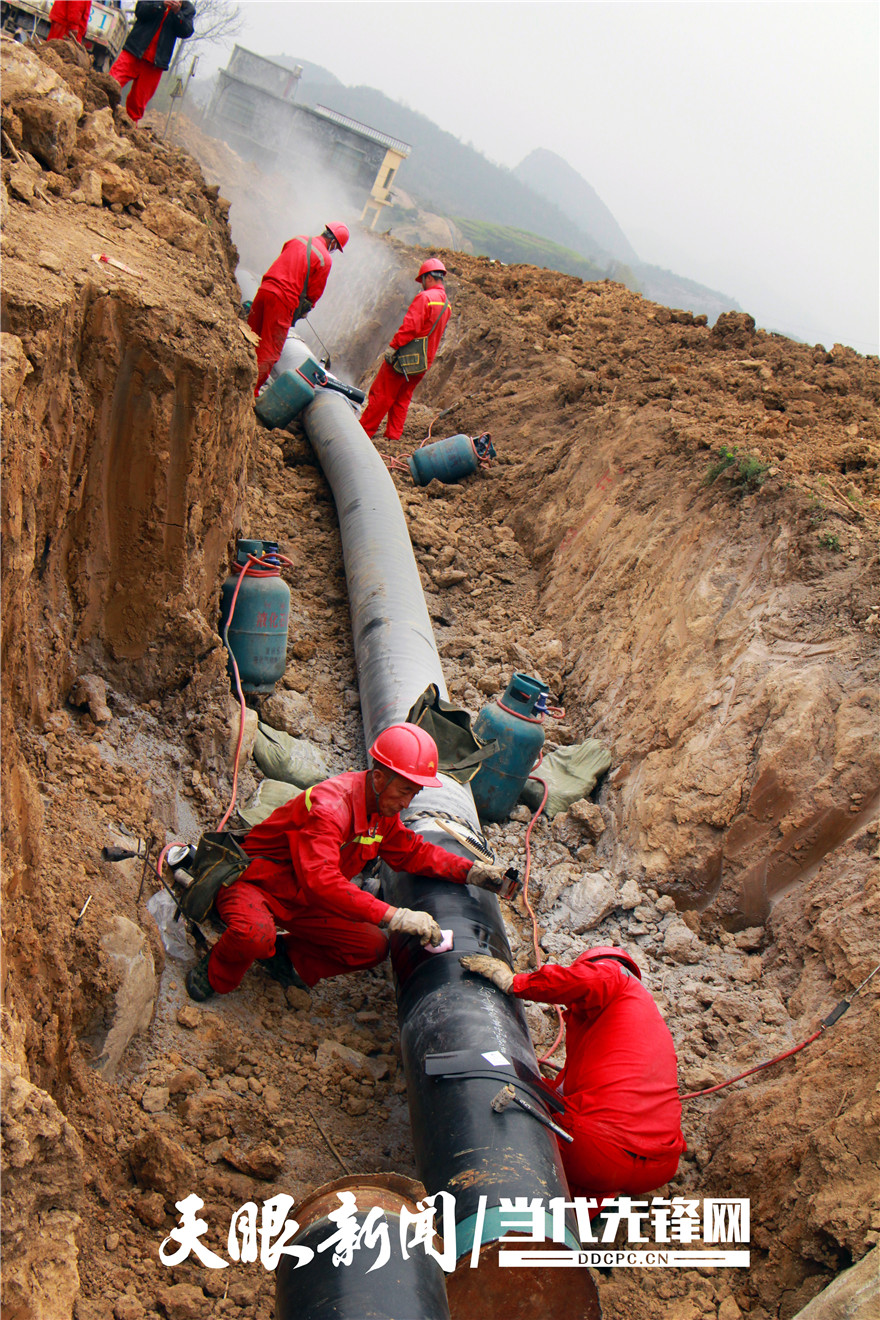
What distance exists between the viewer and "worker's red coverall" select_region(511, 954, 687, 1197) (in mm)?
2918

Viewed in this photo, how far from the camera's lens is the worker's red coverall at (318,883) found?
331cm

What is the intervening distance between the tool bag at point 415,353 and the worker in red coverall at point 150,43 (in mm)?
3561

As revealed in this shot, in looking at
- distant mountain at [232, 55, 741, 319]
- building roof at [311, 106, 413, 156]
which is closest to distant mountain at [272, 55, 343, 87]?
distant mountain at [232, 55, 741, 319]

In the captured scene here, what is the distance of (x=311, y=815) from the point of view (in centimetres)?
338

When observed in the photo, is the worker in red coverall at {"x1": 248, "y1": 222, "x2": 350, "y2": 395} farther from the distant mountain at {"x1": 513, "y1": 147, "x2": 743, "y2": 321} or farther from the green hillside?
the distant mountain at {"x1": 513, "y1": 147, "x2": 743, "y2": 321}

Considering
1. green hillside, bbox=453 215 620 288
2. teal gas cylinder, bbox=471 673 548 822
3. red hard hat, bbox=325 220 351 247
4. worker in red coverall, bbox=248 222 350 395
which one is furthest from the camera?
green hillside, bbox=453 215 620 288

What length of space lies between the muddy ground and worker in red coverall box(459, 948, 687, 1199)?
38 cm

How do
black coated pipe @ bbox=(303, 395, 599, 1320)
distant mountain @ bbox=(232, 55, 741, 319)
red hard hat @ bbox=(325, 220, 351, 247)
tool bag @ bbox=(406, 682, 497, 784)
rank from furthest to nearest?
1. distant mountain @ bbox=(232, 55, 741, 319)
2. red hard hat @ bbox=(325, 220, 351, 247)
3. tool bag @ bbox=(406, 682, 497, 784)
4. black coated pipe @ bbox=(303, 395, 599, 1320)

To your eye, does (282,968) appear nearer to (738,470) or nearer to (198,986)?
(198,986)

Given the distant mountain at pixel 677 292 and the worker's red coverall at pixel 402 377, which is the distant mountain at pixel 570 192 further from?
the worker's red coverall at pixel 402 377

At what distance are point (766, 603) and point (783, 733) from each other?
1.07 m

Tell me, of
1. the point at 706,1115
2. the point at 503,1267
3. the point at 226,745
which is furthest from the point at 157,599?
the point at 706,1115

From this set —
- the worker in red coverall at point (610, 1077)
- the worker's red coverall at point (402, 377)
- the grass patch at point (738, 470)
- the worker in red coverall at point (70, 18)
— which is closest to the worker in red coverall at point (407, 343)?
the worker's red coverall at point (402, 377)

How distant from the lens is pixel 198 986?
3379mm
